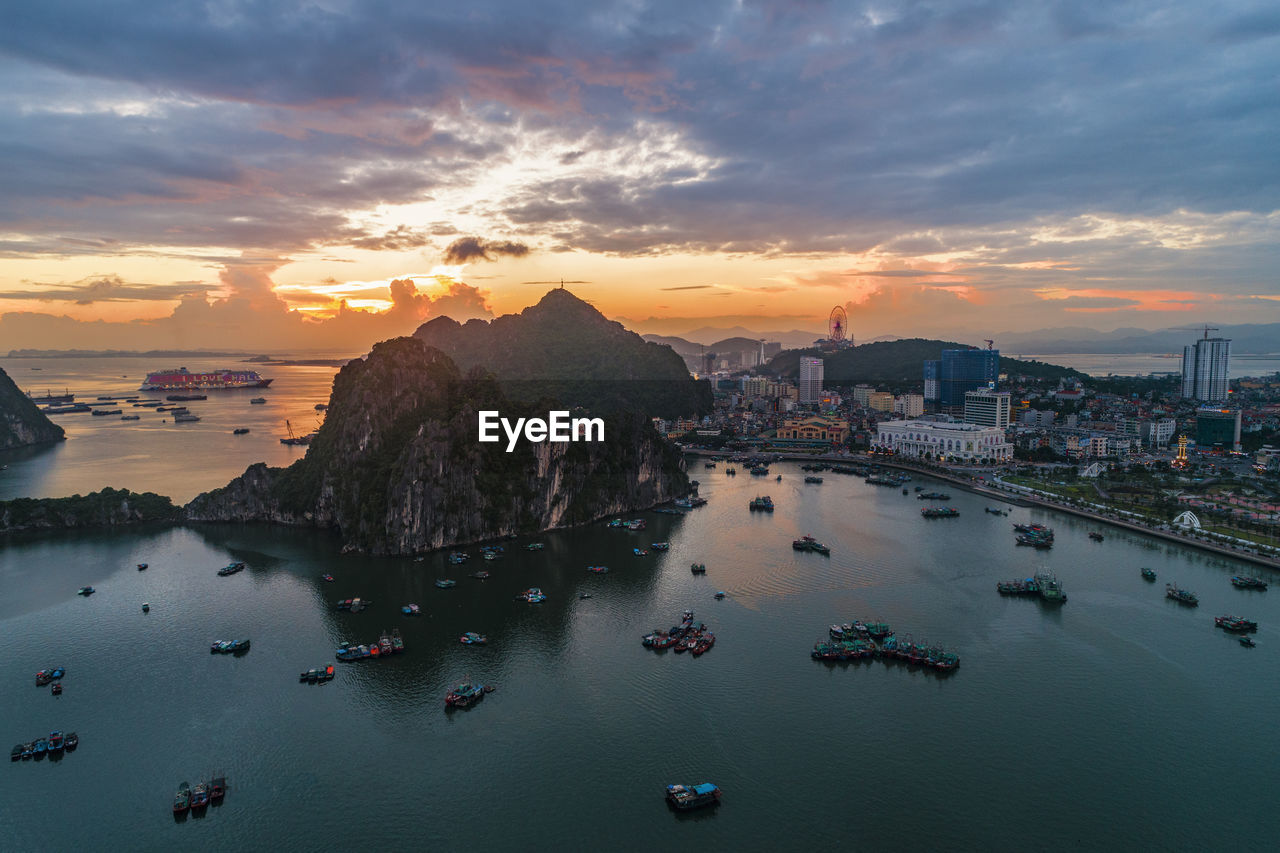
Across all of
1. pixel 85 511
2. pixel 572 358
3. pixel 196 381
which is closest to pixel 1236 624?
pixel 85 511

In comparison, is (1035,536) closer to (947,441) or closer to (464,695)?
(464,695)

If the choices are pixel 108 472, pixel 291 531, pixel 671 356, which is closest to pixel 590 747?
pixel 291 531

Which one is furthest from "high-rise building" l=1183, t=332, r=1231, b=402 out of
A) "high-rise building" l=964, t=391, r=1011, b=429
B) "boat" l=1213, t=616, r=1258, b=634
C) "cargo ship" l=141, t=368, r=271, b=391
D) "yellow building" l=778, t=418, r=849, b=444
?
"cargo ship" l=141, t=368, r=271, b=391

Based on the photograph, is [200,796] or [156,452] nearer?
[200,796]

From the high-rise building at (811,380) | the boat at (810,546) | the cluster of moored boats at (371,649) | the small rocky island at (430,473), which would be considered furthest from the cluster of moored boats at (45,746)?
the high-rise building at (811,380)

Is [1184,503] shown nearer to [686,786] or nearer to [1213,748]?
[1213,748]

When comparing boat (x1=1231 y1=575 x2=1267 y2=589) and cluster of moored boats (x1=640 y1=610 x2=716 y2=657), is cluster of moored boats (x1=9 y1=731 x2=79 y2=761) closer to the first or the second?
cluster of moored boats (x1=640 y1=610 x2=716 y2=657)
